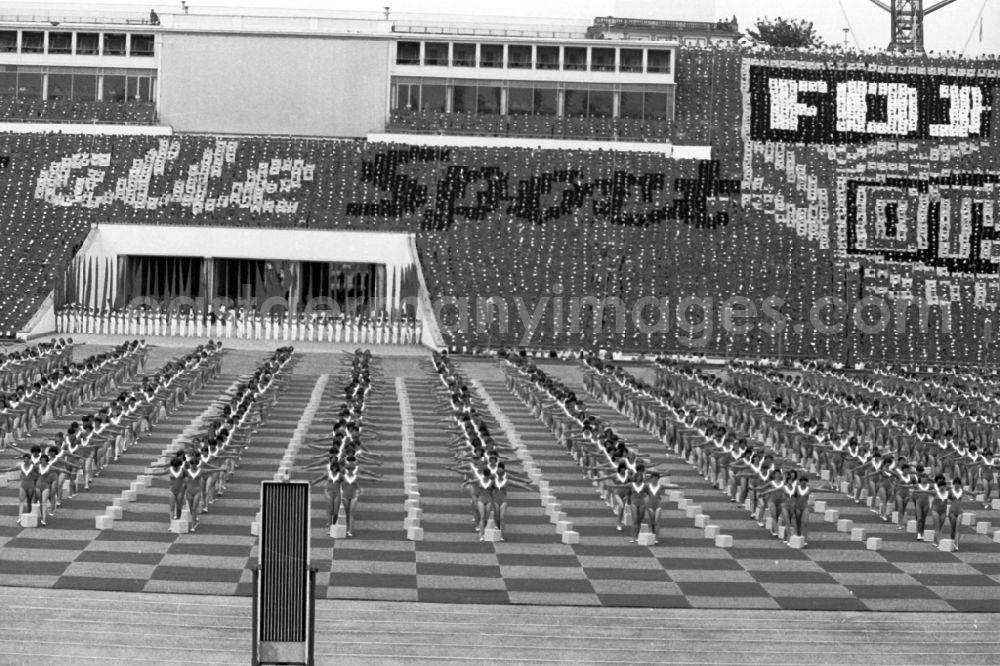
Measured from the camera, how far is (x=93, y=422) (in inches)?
1061

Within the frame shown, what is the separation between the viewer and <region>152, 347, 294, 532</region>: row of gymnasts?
72.9ft

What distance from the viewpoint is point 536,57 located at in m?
70.3

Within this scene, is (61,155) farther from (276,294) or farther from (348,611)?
(348,611)

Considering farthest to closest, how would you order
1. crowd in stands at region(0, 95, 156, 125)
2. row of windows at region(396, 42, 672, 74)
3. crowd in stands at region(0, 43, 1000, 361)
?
1. row of windows at region(396, 42, 672, 74)
2. crowd in stands at region(0, 95, 156, 125)
3. crowd in stands at region(0, 43, 1000, 361)

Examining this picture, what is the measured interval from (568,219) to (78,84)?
23.6 m

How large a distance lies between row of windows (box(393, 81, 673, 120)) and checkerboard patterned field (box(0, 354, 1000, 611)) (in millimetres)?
44421

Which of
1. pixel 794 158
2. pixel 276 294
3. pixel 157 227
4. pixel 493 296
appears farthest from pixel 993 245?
pixel 157 227

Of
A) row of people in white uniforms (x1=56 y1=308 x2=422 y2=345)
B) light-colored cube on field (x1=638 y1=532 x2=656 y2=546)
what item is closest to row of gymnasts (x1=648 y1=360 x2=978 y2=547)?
light-colored cube on field (x1=638 y1=532 x2=656 y2=546)

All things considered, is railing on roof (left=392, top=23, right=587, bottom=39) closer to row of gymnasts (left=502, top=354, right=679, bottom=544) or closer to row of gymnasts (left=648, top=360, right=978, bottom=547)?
row of gymnasts (left=502, top=354, right=679, bottom=544)

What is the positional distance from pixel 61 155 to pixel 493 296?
20037 millimetres

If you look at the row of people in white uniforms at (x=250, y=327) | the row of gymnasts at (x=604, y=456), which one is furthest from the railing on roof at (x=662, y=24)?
the row of gymnasts at (x=604, y=456)

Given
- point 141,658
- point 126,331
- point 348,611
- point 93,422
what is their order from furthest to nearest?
1. point 126,331
2. point 93,422
3. point 348,611
4. point 141,658

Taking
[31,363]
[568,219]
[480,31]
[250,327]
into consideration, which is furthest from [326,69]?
[31,363]

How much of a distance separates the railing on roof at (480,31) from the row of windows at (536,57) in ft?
2.10
